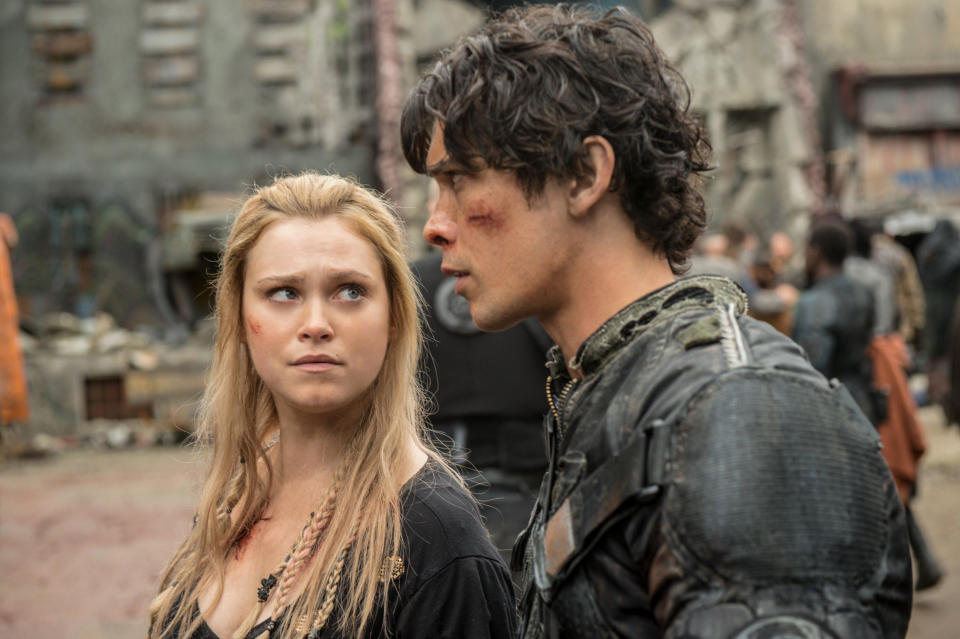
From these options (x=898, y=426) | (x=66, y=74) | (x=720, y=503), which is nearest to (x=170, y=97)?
(x=66, y=74)

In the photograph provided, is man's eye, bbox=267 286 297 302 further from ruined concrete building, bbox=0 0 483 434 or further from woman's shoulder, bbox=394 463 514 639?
ruined concrete building, bbox=0 0 483 434

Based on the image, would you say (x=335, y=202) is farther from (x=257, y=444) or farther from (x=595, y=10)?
(x=595, y=10)

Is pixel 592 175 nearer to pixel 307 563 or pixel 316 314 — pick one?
pixel 316 314

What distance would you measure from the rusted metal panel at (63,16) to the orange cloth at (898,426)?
49.2 feet

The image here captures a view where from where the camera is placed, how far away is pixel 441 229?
5.33ft

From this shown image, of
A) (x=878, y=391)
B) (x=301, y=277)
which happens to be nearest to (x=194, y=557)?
(x=301, y=277)

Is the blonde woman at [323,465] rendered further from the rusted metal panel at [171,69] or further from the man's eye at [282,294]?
the rusted metal panel at [171,69]

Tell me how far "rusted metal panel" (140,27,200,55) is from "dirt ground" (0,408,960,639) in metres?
7.68

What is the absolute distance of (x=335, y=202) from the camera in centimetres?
224

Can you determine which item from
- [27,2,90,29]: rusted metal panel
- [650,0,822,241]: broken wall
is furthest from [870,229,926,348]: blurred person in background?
[27,2,90,29]: rusted metal panel

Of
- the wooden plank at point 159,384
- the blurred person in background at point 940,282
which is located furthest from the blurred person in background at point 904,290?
the wooden plank at point 159,384

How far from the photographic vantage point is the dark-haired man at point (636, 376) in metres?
1.19

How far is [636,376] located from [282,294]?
0.98 m

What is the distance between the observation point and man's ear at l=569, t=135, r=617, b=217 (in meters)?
1.50
